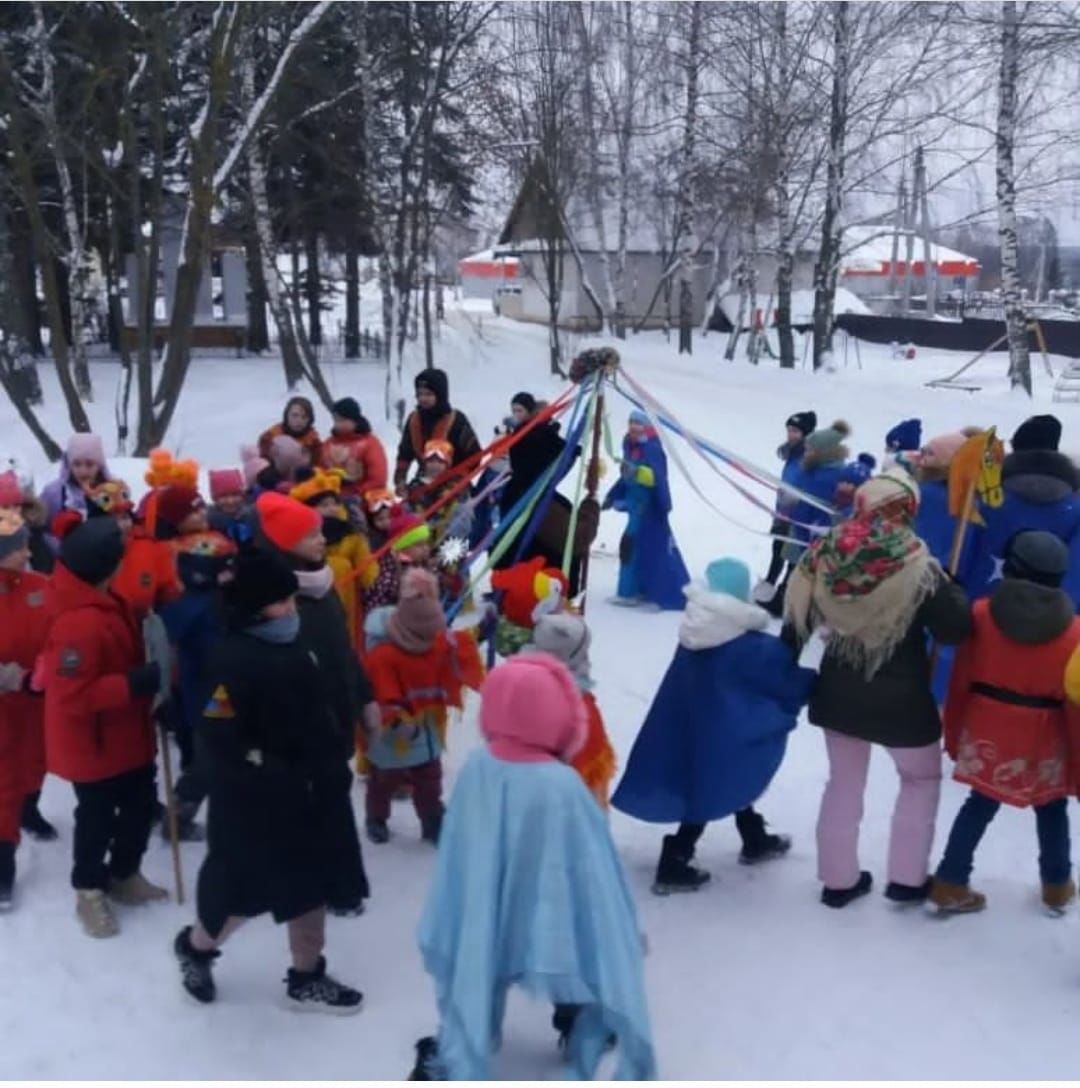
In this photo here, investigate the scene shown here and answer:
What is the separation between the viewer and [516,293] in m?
46.6

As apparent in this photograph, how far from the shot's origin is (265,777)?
3.41m

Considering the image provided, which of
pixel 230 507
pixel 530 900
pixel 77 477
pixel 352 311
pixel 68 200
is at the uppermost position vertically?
pixel 68 200

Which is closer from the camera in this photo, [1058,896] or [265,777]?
[265,777]

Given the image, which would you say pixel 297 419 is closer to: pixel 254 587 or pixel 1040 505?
pixel 254 587

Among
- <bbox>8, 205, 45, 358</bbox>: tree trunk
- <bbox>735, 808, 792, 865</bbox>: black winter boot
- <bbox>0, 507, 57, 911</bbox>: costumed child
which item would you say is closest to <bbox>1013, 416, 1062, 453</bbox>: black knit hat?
<bbox>735, 808, 792, 865</bbox>: black winter boot

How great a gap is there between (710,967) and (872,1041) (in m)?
0.60

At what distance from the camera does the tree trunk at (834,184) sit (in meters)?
19.9

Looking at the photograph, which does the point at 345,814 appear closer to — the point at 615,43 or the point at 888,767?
the point at 888,767

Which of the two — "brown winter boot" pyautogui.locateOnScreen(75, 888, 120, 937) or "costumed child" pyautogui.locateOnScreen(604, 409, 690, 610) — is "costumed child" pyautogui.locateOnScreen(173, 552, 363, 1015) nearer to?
"brown winter boot" pyautogui.locateOnScreen(75, 888, 120, 937)

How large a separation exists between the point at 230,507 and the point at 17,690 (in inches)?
60.3

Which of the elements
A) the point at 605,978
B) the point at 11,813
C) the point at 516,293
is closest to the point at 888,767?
the point at 605,978

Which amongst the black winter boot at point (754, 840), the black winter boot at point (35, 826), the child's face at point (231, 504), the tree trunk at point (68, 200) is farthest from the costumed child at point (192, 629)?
the tree trunk at point (68, 200)

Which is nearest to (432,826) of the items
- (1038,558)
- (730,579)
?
(730,579)

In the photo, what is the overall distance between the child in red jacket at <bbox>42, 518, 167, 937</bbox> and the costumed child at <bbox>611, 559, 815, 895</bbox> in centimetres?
172
